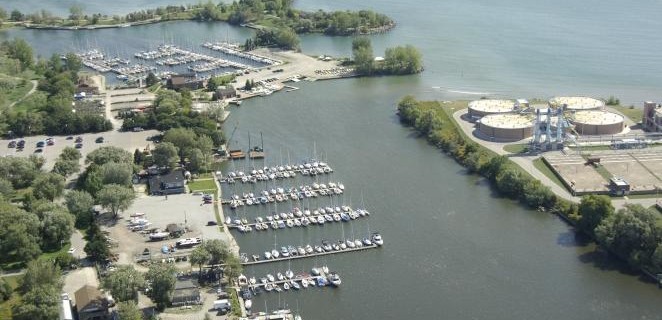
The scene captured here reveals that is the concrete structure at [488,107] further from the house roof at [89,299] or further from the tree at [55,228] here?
the house roof at [89,299]

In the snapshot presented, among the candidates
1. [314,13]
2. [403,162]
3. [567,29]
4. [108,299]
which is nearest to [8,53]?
[314,13]

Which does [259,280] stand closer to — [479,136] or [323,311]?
[323,311]

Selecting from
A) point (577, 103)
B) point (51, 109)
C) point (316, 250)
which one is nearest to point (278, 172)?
point (316, 250)

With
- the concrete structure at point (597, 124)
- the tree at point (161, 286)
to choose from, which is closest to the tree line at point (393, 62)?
the concrete structure at point (597, 124)

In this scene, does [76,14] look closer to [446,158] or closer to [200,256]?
[446,158]

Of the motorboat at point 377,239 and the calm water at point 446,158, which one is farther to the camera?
the motorboat at point 377,239

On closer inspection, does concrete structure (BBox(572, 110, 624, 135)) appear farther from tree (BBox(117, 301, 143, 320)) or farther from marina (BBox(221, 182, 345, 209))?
tree (BBox(117, 301, 143, 320))

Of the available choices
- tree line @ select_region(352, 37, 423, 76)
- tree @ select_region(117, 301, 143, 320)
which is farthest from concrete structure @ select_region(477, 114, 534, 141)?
tree @ select_region(117, 301, 143, 320)
